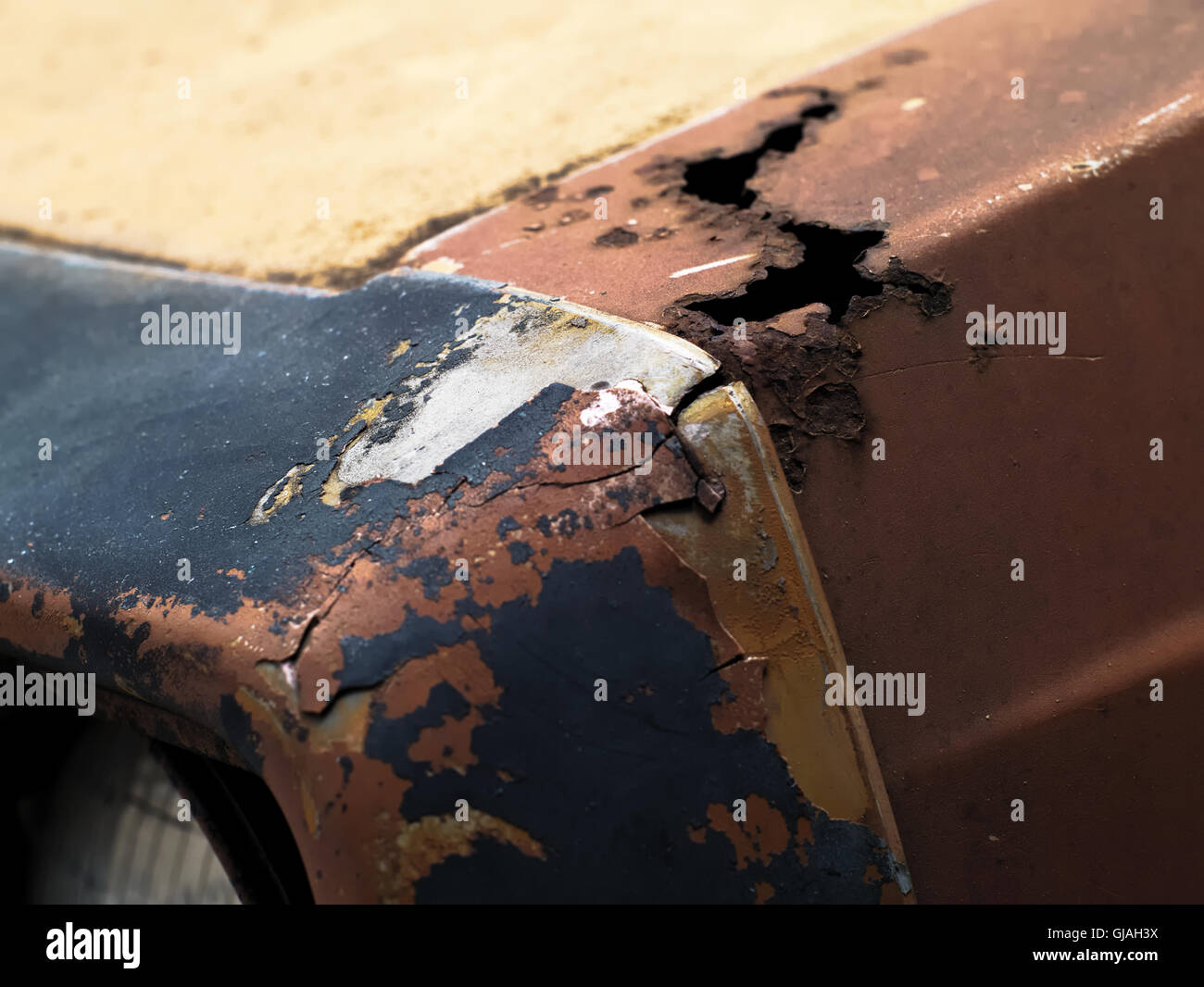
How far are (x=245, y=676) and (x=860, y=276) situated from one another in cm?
87

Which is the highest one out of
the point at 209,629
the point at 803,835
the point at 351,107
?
the point at 351,107

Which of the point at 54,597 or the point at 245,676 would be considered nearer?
the point at 245,676

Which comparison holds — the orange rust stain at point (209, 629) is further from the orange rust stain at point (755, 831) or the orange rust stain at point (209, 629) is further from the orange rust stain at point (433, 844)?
the orange rust stain at point (755, 831)

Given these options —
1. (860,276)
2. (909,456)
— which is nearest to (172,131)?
(860,276)

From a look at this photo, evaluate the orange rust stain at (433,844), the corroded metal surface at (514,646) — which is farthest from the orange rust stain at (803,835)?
the orange rust stain at (433,844)

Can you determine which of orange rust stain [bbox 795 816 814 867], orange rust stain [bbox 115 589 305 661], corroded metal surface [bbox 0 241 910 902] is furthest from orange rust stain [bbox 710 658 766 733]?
orange rust stain [bbox 115 589 305 661]

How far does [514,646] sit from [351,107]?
1605mm

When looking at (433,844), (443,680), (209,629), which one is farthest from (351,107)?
(433,844)

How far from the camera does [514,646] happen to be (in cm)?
105

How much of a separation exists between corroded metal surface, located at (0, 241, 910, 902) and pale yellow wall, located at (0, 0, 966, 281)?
24.9 inches

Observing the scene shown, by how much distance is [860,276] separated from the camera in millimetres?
1307

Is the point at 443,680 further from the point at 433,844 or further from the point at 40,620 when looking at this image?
the point at 40,620

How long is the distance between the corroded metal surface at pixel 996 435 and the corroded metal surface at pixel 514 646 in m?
0.13
